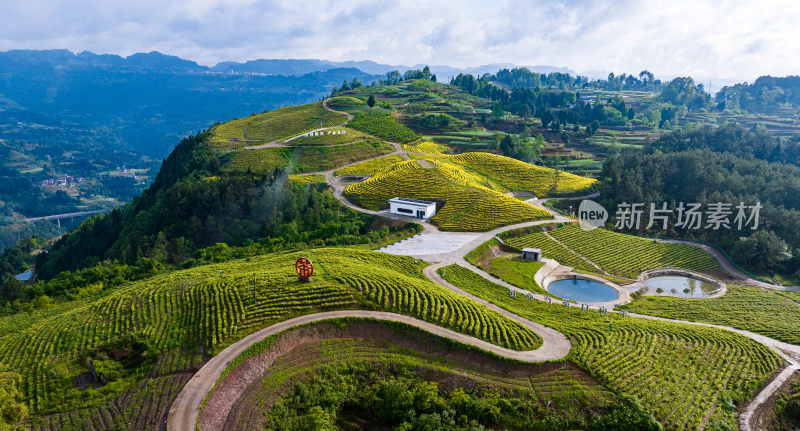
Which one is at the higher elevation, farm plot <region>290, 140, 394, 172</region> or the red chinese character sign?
farm plot <region>290, 140, 394, 172</region>

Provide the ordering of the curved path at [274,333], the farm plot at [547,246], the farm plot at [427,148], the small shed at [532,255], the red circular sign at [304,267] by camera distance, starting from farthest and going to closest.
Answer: the farm plot at [427,148] < the farm plot at [547,246] < the small shed at [532,255] < the red circular sign at [304,267] < the curved path at [274,333]

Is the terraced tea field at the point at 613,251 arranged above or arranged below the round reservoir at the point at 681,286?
above

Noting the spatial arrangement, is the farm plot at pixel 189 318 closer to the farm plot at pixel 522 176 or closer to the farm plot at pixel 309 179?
the farm plot at pixel 309 179

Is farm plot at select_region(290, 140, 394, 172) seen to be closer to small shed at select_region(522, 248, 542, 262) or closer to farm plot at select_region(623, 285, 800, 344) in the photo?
small shed at select_region(522, 248, 542, 262)

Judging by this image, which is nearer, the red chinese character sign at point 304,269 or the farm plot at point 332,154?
the red chinese character sign at point 304,269

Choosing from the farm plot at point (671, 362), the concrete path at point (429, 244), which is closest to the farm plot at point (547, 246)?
the concrete path at point (429, 244)

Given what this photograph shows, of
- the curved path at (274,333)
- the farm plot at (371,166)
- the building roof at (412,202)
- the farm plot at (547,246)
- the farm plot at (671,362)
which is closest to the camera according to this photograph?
the curved path at (274,333)

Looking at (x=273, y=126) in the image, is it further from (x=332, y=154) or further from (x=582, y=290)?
(x=582, y=290)

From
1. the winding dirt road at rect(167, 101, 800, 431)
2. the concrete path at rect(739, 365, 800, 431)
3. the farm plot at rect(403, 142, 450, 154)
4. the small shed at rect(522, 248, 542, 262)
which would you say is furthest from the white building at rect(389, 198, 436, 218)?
the concrete path at rect(739, 365, 800, 431)
